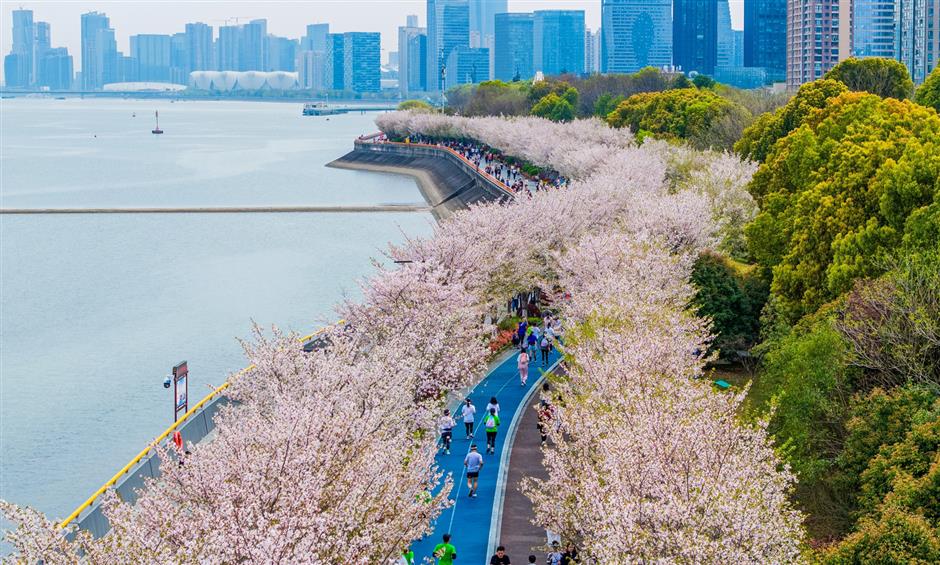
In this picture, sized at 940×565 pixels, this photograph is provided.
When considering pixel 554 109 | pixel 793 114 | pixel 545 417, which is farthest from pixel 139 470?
pixel 554 109

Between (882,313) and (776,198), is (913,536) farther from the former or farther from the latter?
(776,198)

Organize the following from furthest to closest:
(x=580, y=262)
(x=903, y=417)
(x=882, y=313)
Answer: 1. (x=580, y=262)
2. (x=882, y=313)
3. (x=903, y=417)

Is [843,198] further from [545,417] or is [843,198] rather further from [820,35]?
[820,35]

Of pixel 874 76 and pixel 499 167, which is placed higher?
pixel 874 76

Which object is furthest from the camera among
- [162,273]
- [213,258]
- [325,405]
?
[213,258]

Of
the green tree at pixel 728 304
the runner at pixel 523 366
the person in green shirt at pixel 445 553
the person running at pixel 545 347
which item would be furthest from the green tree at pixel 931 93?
the person in green shirt at pixel 445 553

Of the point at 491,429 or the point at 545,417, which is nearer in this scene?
the point at 545,417

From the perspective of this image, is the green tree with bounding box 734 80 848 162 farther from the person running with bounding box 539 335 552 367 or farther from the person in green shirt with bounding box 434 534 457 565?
the person in green shirt with bounding box 434 534 457 565

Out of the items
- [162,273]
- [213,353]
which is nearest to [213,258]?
[162,273]
